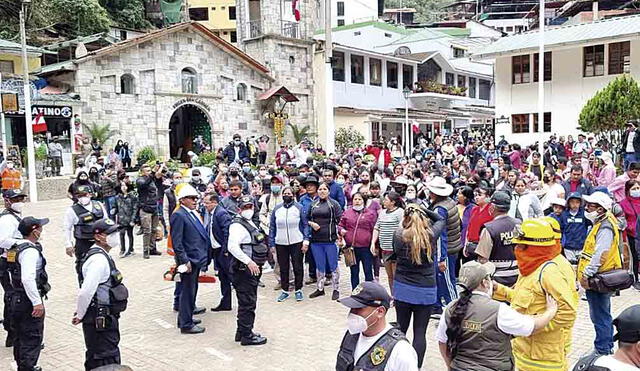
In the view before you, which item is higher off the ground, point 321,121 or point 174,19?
point 174,19

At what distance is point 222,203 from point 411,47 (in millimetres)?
36525

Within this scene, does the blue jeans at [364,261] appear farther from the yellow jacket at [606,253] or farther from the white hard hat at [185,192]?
the yellow jacket at [606,253]

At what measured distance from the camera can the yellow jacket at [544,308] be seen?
3748 millimetres

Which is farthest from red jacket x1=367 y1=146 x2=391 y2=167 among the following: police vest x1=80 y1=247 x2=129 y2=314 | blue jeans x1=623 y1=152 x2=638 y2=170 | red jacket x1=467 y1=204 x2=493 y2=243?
police vest x1=80 y1=247 x2=129 y2=314

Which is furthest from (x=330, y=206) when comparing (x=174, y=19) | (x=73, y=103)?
(x=174, y=19)

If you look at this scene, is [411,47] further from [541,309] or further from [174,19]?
[541,309]

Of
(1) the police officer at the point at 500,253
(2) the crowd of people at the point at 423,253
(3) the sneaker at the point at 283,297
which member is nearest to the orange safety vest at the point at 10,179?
(2) the crowd of people at the point at 423,253

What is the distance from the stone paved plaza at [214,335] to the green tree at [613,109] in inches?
546

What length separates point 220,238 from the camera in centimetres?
770

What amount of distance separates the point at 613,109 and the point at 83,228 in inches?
747

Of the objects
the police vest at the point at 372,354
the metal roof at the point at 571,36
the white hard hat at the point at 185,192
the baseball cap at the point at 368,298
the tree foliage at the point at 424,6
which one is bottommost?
the police vest at the point at 372,354

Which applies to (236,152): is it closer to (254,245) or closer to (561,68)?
(254,245)

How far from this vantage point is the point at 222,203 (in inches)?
302

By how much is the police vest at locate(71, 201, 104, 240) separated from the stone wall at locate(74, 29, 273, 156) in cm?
1748
